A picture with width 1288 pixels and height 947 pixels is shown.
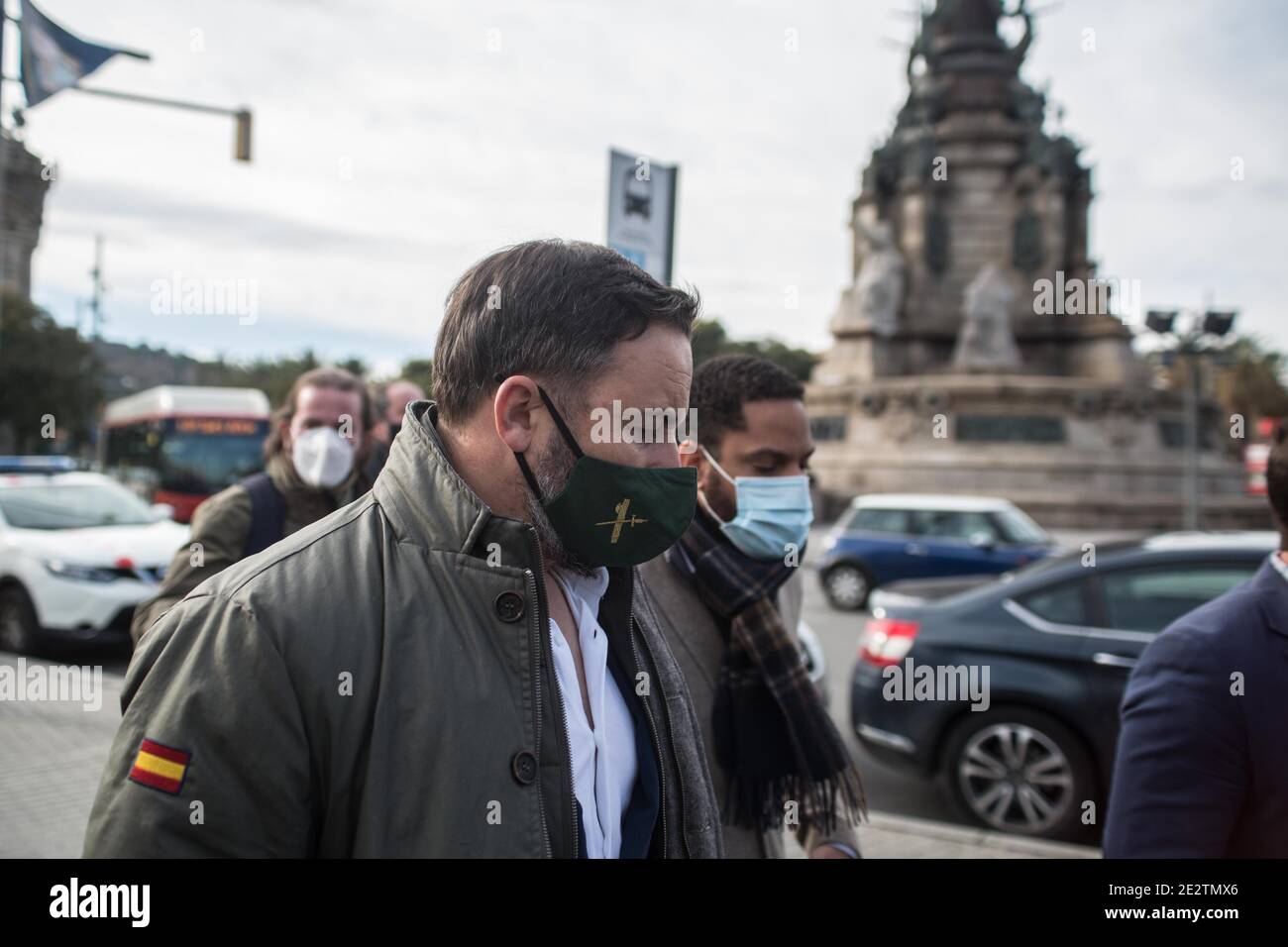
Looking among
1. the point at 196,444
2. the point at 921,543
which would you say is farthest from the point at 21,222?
the point at 921,543

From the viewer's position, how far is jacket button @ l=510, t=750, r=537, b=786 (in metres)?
1.60

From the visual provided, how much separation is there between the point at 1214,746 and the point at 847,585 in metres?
12.5

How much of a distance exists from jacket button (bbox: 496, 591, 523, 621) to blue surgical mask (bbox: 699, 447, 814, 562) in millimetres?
1321

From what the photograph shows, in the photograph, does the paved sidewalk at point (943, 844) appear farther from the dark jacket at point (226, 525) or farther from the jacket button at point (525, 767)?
the jacket button at point (525, 767)

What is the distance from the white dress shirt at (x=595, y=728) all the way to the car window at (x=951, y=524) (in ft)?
40.2

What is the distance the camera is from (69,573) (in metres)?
9.39

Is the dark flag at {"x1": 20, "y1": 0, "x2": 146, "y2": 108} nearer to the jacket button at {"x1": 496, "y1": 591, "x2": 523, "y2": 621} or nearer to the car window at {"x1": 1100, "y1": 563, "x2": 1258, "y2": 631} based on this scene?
the car window at {"x1": 1100, "y1": 563, "x2": 1258, "y2": 631}

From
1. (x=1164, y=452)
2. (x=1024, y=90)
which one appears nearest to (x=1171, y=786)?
(x=1164, y=452)

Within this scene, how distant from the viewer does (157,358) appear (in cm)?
12312

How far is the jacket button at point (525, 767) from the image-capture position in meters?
1.60

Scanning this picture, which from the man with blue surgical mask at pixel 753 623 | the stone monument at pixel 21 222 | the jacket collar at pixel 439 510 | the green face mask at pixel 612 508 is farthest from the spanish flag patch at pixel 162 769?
the stone monument at pixel 21 222

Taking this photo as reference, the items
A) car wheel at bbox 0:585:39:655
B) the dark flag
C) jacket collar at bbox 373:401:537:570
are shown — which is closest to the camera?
jacket collar at bbox 373:401:537:570

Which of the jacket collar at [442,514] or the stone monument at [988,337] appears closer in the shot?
the jacket collar at [442,514]

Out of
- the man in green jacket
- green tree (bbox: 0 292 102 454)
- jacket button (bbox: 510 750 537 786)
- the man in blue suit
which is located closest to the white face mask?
the man in green jacket
